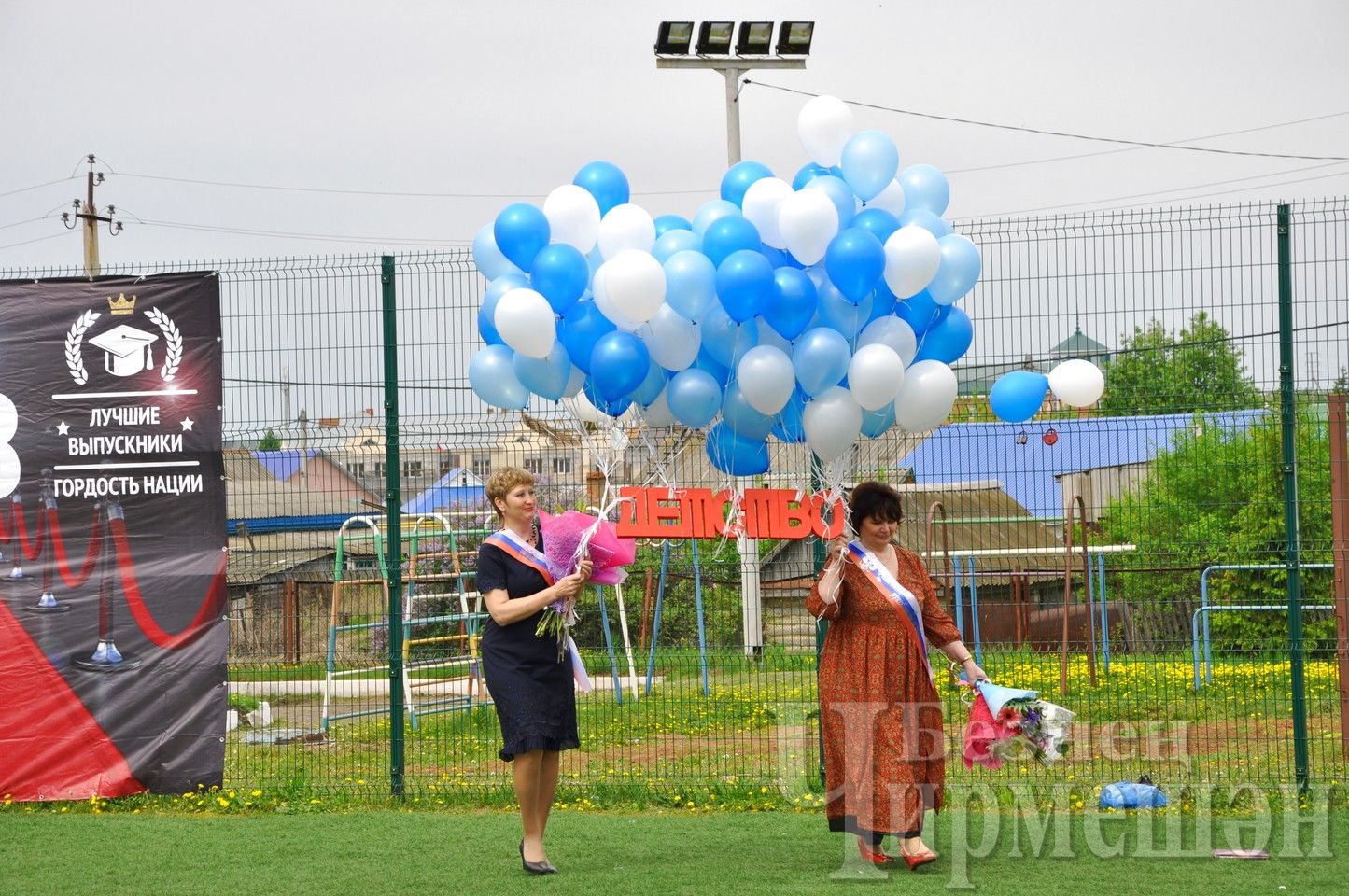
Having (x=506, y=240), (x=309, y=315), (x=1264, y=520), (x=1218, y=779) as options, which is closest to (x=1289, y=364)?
(x=1264, y=520)

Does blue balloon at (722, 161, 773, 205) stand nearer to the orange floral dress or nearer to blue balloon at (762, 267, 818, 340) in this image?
blue balloon at (762, 267, 818, 340)

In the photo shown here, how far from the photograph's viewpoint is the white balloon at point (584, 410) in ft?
20.2

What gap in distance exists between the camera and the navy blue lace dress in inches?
212

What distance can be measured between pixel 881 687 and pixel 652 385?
1495mm

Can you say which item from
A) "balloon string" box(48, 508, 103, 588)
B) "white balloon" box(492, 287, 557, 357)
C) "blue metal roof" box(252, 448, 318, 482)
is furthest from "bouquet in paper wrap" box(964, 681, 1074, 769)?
"balloon string" box(48, 508, 103, 588)

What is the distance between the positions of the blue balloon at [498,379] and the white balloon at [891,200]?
1625 mm

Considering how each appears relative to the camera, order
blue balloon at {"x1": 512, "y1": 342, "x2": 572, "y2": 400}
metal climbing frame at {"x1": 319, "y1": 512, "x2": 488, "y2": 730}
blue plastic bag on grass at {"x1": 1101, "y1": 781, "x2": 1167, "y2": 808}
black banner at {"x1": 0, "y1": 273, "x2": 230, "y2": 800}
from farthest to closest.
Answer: metal climbing frame at {"x1": 319, "y1": 512, "x2": 488, "y2": 730} → black banner at {"x1": 0, "y1": 273, "x2": 230, "y2": 800} → blue plastic bag on grass at {"x1": 1101, "y1": 781, "x2": 1167, "y2": 808} → blue balloon at {"x1": 512, "y1": 342, "x2": 572, "y2": 400}

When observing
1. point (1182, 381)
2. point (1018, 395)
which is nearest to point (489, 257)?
point (1018, 395)

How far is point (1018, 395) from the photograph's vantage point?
241 inches

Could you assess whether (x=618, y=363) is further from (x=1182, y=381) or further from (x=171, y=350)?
(x=171, y=350)

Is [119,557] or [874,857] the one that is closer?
[874,857]

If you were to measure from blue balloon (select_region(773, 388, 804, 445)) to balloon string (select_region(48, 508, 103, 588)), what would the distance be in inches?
158

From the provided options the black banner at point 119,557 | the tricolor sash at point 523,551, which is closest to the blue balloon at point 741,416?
the tricolor sash at point 523,551

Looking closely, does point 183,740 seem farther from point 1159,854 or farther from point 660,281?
point 1159,854
